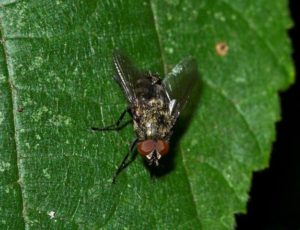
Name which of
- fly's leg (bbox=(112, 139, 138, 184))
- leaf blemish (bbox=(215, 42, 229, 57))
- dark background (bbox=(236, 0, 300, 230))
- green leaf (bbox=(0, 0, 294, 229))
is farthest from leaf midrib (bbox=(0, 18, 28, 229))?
dark background (bbox=(236, 0, 300, 230))

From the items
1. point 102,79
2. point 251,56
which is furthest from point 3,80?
point 251,56

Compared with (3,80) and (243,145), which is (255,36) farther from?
(3,80)

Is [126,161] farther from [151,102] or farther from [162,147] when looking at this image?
[151,102]

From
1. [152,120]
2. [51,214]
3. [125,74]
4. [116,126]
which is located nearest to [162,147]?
[152,120]

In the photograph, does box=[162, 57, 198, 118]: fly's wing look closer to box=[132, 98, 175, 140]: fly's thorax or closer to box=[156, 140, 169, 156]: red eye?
box=[132, 98, 175, 140]: fly's thorax

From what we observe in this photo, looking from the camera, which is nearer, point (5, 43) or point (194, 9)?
point (5, 43)

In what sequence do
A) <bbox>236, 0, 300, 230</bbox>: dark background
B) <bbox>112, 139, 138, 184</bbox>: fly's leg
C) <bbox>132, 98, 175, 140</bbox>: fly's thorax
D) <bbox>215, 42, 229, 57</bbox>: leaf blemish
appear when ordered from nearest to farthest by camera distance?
<bbox>112, 139, 138, 184</bbox>: fly's leg → <bbox>132, 98, 175, 140</bbox>: fly's thorax → <bbox>215, 42, 229, 57</bbox>: leaf blemish → <bbox>236, 0, 300, 230</bbox>: dark background

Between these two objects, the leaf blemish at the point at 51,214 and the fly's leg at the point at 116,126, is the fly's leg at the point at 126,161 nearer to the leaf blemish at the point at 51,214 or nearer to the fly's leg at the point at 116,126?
the fly's leg at the point at 116,126
